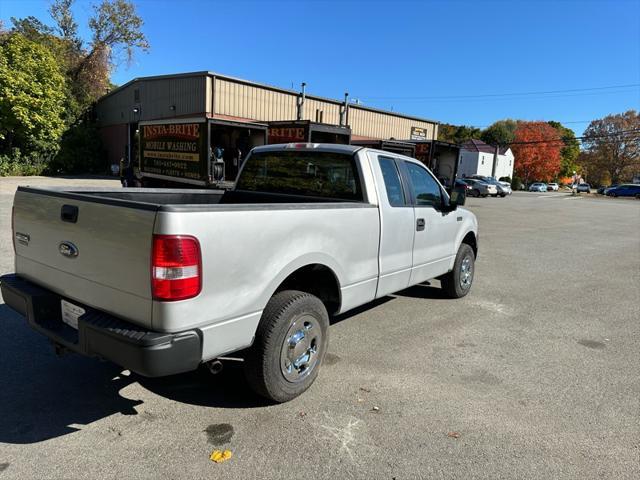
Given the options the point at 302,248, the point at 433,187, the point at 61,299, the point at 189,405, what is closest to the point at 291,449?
the point at 189,405

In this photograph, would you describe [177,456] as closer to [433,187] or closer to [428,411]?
[428,411]

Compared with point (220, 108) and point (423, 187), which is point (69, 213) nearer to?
point (423, 187)

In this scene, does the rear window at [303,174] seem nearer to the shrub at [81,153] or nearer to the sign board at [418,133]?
the shrub at [81,153]

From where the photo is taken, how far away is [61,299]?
3.07 meters

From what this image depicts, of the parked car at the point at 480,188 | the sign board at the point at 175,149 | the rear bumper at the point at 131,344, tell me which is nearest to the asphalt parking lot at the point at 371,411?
the rear bumper at the point at 131,344

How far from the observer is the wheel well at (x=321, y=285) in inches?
140

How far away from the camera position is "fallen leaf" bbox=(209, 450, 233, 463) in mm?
2644

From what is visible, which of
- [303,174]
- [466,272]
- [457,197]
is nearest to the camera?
[303,174]

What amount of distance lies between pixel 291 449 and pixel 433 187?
336cm

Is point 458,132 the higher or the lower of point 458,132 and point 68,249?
the higher

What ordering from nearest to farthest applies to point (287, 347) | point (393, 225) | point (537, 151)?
point (287, 347) → point (393, 225) → point (537, 151)

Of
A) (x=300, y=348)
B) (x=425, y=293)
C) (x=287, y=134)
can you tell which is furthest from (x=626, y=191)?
(x=300, y=348)

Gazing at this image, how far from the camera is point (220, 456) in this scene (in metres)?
2.68

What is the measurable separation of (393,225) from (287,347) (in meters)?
1.61
